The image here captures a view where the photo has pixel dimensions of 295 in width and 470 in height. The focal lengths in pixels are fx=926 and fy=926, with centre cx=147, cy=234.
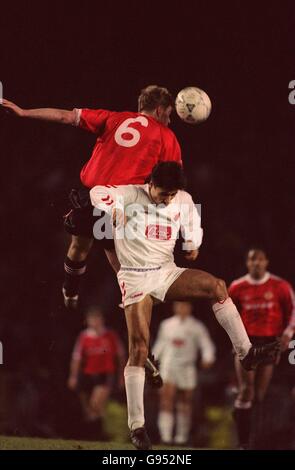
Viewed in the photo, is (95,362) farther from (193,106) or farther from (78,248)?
(193,106)

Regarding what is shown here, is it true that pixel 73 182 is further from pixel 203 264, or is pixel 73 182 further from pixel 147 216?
pixel 147 216

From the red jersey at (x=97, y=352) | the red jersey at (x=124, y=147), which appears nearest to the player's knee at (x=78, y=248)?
the red jersey at (x=124, y=147)

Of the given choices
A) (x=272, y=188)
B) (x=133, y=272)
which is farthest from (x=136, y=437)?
(x=272, y=188)

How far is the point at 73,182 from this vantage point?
17828 millimetres

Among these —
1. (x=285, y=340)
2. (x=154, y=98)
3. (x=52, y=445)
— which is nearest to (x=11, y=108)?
(x=154, y=98)

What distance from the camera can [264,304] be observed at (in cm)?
1038

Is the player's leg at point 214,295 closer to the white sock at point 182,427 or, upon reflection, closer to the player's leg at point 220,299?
the player's leg at point 220,299

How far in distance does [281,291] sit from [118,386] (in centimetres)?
534

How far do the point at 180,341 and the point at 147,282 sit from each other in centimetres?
644

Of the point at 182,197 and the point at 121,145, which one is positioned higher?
the point at 121,145

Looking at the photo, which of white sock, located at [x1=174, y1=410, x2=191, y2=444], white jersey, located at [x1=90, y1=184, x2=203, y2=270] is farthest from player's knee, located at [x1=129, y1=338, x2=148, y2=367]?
white sock, located at [x1=174, y1=410, x2=191, y2=444]

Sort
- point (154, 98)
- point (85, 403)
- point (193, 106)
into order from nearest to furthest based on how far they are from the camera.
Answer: point (193, 106) → point (154, 98) → point (85, 403)

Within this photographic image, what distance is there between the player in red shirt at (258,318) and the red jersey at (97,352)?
15.0ft

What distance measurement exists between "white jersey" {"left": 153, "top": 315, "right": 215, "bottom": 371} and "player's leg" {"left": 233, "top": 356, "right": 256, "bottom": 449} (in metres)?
3.37
